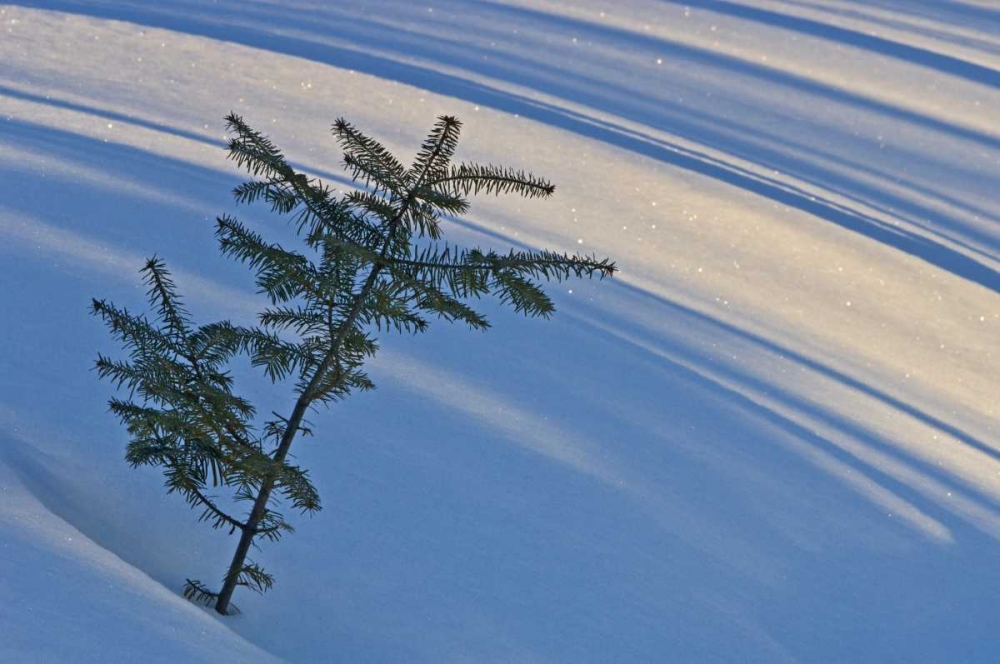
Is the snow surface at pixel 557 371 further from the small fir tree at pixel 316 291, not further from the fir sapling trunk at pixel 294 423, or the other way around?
the small fir tree at pixel 316 291

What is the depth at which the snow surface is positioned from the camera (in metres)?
2.41

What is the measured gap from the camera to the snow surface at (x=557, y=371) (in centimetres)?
241

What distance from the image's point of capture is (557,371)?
361 cm

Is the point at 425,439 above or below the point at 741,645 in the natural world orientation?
above

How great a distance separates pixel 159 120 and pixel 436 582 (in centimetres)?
313

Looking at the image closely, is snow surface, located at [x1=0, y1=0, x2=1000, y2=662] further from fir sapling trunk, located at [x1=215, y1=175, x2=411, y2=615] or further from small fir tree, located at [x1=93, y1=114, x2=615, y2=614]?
small fir tree, located at [x1=93, y1=114, x2=615, y2=614]

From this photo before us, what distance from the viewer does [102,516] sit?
2.34 m

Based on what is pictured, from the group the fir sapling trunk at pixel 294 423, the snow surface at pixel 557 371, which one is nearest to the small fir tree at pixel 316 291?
the fir sapling trunk at pixel 294 423

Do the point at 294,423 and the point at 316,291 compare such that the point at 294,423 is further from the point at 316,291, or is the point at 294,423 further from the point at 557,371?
the point at 557,371

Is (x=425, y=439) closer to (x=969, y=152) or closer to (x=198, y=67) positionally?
(x=198, y=67)

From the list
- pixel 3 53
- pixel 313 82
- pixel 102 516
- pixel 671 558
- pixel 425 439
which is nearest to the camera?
pixel 102 516

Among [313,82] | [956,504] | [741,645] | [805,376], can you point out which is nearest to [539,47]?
[313,82]

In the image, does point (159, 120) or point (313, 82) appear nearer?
point (159, 120)

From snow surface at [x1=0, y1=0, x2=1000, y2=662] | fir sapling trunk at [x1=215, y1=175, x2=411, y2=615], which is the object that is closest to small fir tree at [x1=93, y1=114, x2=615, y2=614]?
fir sapling trunk at [x1=215, y1=175, x2=411, y2=615]
